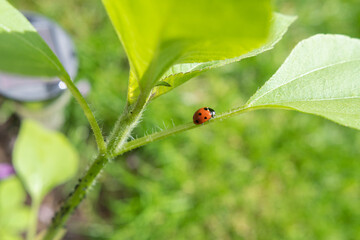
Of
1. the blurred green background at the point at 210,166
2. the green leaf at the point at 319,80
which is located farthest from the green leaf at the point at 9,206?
the green leaf at the point at 319,80

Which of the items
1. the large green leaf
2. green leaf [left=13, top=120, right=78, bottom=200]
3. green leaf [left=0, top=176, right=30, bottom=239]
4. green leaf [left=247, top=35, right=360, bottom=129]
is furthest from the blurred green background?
the large green leaf

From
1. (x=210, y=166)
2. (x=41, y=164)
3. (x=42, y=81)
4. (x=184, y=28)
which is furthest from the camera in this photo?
(x=210, y=166)

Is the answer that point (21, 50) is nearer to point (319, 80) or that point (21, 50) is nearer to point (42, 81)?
point (319, 80)

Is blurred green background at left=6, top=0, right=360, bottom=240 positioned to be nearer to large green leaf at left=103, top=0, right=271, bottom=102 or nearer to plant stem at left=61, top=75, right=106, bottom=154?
plant stem at left=61, top=75, right=106, bottom=154

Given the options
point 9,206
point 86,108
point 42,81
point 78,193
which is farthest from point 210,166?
point 86,108

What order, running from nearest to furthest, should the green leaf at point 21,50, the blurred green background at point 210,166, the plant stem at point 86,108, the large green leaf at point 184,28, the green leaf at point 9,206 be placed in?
the large green leaf at point 184,28 → the green leaf at point 21,50 → the plant stem at point 86,108 → the green leaf at point 9,206 → the blurred green background at point 210,166

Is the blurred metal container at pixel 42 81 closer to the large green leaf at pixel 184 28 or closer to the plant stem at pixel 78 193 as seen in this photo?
the plant stem at pixel 78 193
